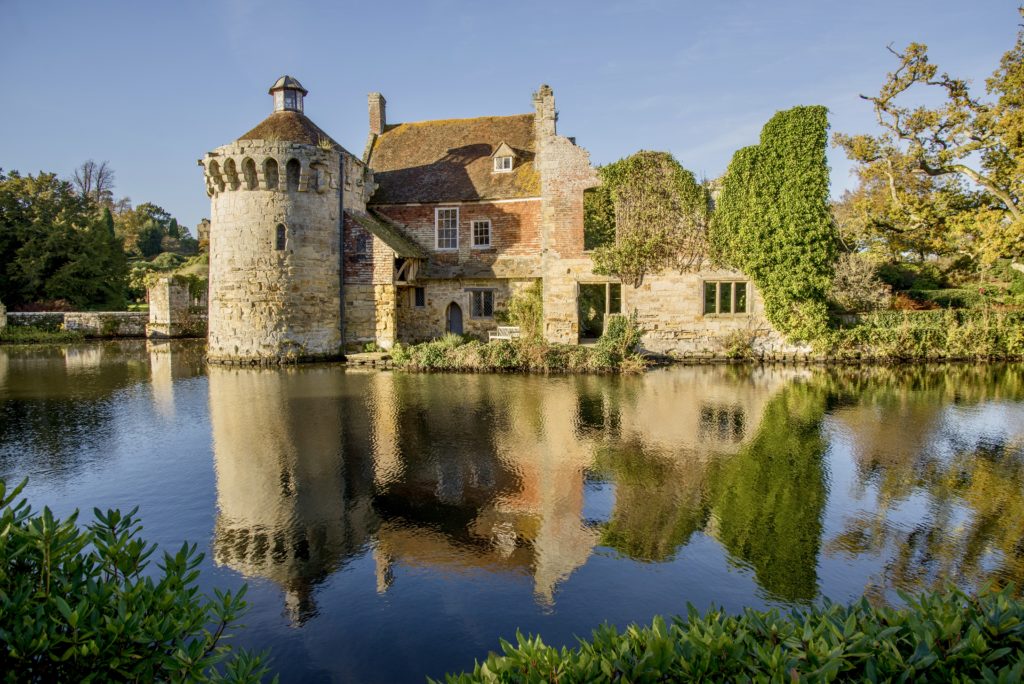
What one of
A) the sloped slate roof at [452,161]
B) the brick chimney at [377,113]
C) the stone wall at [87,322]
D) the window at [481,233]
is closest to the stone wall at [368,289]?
the sloped slate roof at [452,161]

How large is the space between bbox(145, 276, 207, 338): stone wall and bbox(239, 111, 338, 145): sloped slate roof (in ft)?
48.1

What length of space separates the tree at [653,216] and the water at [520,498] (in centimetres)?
851

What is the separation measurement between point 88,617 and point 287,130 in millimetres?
24553

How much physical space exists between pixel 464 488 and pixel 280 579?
3219 millimetres

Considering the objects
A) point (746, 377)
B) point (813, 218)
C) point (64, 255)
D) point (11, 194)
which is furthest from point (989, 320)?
point (11, 194)

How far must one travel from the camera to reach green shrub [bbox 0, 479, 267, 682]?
311 centimetres

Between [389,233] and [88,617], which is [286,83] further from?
[88,617]

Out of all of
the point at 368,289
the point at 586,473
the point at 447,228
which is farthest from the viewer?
the point at 447,228

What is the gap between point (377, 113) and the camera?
31.3 m

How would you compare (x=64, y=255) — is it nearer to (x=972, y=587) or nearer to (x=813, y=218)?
(x=813, y=218)

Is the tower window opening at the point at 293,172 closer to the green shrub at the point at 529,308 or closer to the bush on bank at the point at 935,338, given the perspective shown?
the green shrub at the point at 529,308

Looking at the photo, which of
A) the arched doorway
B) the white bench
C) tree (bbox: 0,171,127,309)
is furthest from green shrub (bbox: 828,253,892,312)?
tree (bbox: 0,171,127,309)

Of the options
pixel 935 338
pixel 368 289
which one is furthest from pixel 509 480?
pixel 935 338

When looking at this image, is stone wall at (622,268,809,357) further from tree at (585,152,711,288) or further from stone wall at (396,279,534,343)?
stone wall at (396,279,534,343)
